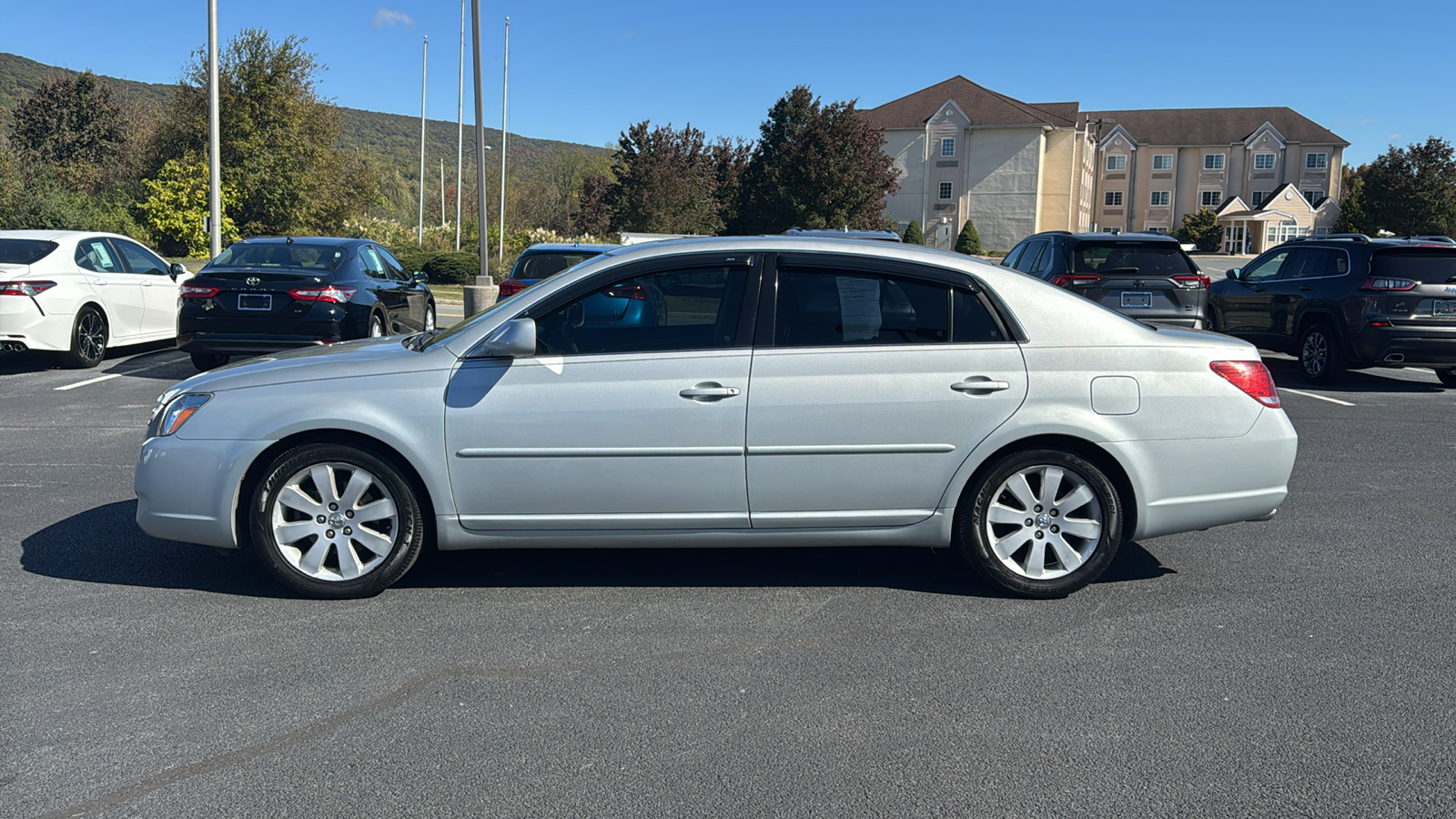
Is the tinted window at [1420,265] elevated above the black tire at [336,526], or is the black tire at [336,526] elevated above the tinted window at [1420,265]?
the tinted window at [1420,265]

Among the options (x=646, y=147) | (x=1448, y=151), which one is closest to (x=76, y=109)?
(x=646, y=147)

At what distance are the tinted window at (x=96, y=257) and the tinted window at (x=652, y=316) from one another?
34.1 feet

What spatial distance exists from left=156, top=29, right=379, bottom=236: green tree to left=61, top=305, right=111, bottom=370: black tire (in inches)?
1216

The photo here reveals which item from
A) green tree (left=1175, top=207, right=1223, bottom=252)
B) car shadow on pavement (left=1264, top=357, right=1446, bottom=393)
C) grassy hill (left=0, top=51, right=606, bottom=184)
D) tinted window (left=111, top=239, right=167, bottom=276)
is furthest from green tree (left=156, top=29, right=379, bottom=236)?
green tree (left=1175, top=207, right=1223, bottom=252)

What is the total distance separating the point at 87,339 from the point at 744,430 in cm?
1102

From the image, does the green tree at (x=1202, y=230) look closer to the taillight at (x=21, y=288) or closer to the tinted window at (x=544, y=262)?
the tinted window at (x=544, y=262)

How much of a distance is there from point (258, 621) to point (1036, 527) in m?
3.36

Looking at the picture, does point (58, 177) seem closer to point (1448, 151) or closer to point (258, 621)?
point (258, 621)

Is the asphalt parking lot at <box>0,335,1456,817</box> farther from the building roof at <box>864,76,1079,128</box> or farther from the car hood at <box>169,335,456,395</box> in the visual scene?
the building roof at <box>864,76,1079,128</box>

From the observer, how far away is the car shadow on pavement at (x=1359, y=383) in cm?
1295

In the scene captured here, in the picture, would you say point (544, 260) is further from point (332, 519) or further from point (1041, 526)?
point (1041, 526)

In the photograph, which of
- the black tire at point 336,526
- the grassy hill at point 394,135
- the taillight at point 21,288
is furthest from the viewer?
the grassy hill at point 394,135

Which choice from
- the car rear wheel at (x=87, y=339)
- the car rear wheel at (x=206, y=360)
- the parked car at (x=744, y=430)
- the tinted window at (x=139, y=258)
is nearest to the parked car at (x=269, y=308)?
the car rear wheel at (x=206, y=360)

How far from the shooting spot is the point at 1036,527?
5105 millimetres
